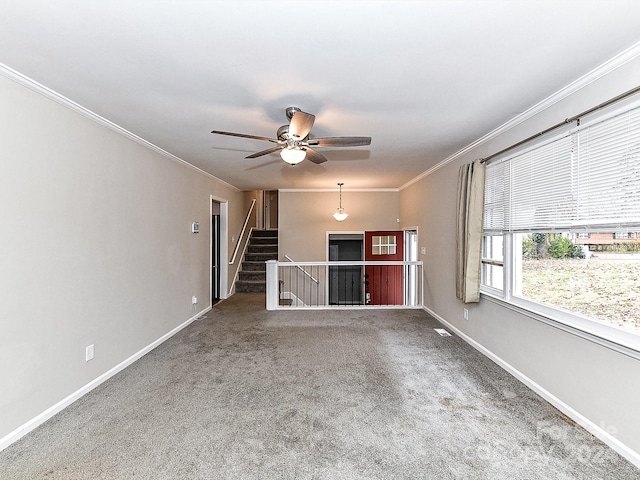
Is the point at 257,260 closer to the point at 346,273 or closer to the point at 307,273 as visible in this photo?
the point at 307,273

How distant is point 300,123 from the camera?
234cm

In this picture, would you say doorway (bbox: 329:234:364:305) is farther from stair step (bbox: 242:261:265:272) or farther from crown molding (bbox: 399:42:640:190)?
crown molding (bbox: 399:42:640:190)

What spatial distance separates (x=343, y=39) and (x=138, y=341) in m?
3.64

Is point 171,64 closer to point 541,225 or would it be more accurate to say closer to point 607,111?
point 607,111

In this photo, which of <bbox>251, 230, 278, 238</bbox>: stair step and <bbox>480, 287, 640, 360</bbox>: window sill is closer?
<bbox>480, 287, 640, 360</bbox>: window sill

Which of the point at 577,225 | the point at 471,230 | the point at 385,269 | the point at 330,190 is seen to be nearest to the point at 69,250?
the point at 471,230

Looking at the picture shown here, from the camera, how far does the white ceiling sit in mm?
1551

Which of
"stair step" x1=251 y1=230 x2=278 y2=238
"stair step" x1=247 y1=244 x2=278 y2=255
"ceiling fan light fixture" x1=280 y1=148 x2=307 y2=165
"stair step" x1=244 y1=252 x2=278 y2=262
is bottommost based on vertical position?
"stair step" x1=244 y1=252 x2=278 y2=262

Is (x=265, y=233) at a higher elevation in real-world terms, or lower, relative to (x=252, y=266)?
higher

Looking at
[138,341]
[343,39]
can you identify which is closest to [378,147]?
[343,39]

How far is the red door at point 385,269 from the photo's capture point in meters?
7.21

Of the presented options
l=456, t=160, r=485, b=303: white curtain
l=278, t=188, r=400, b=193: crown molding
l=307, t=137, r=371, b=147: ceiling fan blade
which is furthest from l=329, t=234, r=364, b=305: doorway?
l=307, t=137, r=371, b=147: ceiling fan blade

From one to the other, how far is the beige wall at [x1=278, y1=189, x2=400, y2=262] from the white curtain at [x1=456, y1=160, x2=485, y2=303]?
368 cm

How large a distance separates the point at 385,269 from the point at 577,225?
5.00 m
